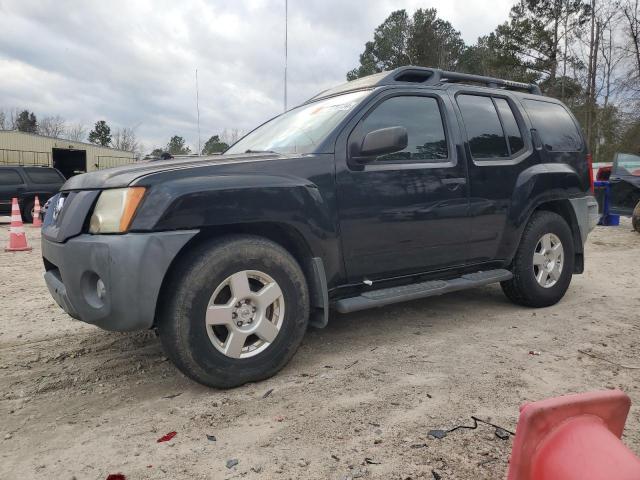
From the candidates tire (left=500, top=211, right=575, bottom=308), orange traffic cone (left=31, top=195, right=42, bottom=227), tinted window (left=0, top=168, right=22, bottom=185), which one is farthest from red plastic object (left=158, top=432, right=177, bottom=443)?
tinted window (left=0, top=168, right=22, bottom=185)

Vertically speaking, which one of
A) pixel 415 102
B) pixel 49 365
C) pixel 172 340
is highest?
pixel 415 102

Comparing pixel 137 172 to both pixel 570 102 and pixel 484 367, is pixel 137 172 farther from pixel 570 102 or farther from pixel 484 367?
pixel 570 102

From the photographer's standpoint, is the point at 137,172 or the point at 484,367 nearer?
the point at 137,172

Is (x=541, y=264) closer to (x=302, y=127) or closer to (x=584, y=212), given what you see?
(x=584, y=212)

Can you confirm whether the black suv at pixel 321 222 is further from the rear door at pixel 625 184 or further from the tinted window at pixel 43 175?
the tinted window at pixel 43 175

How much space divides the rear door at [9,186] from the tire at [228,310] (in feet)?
45.4

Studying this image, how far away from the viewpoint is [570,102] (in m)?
27.4

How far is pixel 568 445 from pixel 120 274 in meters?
2.03

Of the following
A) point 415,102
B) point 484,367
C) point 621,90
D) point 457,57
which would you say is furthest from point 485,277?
point 457,57

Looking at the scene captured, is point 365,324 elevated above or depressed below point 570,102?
below

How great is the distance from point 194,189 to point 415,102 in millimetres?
1894

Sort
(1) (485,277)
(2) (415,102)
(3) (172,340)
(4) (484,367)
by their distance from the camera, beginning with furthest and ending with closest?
(1) (485,277)
(2) (415,102)
(4) (484,367)
(3) (172,340)

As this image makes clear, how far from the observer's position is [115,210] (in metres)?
2.46

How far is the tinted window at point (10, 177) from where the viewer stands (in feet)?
44.7
